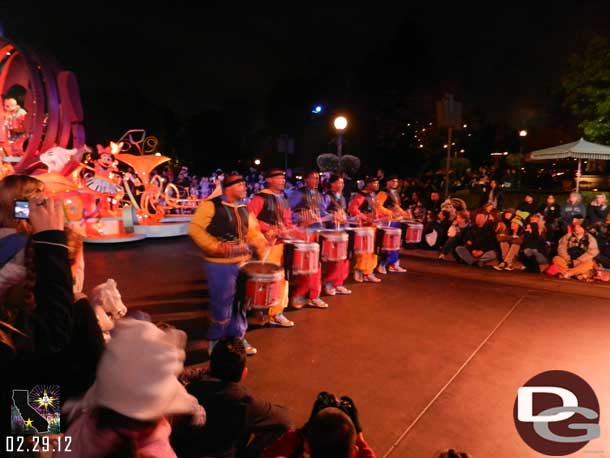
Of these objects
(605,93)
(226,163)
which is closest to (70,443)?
(605,93)

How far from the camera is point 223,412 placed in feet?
7.31

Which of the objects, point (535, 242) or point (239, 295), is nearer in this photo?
point (239, 295)

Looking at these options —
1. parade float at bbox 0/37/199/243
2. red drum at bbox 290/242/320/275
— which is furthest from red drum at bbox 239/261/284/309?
parade float at bbox 0/37/199/243

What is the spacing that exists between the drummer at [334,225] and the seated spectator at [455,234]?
3180 mm

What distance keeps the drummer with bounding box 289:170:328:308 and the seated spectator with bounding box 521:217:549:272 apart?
14.9 ft

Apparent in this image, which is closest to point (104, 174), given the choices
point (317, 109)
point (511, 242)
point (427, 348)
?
point (317, 109)

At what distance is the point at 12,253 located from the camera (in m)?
1.52

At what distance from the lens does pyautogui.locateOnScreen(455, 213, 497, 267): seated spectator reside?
Result: 29.5ft

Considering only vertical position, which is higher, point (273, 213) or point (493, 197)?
point (493, 197)

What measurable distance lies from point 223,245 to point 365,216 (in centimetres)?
382

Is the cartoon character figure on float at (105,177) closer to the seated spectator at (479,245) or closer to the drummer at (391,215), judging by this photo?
the drummer at (391,215)

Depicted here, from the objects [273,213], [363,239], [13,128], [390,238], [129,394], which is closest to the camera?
[129,394]

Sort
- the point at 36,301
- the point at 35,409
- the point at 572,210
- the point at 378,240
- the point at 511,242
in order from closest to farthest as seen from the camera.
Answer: the point at 36,301 < the point at 35,409 < the point at 378,240 < the point at 511,242 < the point at 572,210

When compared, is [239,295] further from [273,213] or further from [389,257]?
[389,257]
